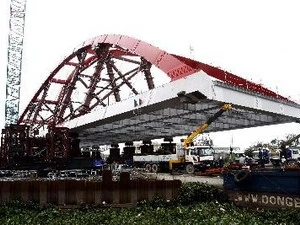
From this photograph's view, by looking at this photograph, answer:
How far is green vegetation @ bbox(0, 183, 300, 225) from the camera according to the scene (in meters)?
13.6

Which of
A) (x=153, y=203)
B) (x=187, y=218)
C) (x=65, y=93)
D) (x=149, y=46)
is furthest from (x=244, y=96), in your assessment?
(x=65, y=93)

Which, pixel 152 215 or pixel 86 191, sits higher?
pixel 86 191

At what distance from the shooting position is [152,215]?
604 inches

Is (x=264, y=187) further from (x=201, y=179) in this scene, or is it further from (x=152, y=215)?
(x=201, y=179)

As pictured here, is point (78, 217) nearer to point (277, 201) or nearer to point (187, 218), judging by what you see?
point (187, 218)

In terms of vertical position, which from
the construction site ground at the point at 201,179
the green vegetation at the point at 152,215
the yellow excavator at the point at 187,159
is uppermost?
the yellow excavator at the point at 187,159

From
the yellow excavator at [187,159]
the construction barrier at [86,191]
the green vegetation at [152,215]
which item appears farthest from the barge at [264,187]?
the yellow excavator at [187,159]

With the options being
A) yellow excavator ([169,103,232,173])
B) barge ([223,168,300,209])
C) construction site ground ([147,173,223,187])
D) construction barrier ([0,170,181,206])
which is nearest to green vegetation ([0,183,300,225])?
barge ([223,168,300,209])

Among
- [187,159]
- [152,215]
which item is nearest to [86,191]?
[152,215]

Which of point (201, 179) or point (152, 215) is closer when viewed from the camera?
point (152, 215)

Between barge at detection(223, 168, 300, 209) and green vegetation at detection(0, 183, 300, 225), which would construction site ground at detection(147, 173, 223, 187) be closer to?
barge at detection(223, 168, 300, 209)

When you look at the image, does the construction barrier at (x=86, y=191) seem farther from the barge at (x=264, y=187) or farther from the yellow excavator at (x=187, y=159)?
the yellow excavator at (x=187, y=159)

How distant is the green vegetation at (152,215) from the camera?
536 inches

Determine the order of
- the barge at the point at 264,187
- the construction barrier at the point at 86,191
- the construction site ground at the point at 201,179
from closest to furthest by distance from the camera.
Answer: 1. the barge at the point at 264,187
2. the construction barrier at the point at 86,191
3. the construction site ground at the point at 201,179
